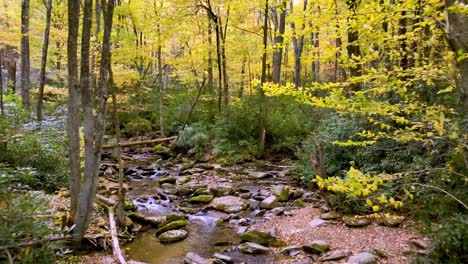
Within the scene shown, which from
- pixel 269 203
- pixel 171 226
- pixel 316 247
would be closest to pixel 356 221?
pixel 316 247

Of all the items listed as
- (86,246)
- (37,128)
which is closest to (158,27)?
(37,128)

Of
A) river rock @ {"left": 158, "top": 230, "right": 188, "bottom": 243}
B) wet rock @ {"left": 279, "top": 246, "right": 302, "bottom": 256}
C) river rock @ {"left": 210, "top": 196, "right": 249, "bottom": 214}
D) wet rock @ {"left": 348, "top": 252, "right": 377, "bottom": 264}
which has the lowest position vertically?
river rock @ {"left": 158, "top": 230, "right": 188, "bottom": 243}

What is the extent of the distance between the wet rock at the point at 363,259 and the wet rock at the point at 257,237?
5.30 ft

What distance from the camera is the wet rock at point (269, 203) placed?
7.23m

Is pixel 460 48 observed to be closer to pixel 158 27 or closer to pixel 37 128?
pixel 37 128

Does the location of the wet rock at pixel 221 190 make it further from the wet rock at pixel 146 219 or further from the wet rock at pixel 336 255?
the wet rock at pixel 336 255

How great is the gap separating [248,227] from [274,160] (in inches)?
209

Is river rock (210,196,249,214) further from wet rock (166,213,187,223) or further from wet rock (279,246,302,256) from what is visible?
wet rock (279,246,302,256)

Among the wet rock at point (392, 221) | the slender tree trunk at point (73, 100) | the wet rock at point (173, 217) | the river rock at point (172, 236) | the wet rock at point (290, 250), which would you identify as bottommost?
the river rock at point (172, 236)

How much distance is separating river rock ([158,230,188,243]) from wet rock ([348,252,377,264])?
3085mm

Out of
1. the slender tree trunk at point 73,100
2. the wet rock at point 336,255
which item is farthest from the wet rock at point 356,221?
the slender tree trunk at point 73,100

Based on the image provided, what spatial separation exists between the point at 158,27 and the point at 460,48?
1266 centimetres

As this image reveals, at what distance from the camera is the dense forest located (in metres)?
2.54

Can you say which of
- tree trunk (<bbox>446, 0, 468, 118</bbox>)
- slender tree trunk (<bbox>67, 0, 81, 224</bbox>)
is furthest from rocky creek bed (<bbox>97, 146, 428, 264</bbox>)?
tree trunk (<bbox>446, 0, 468, 118</bbox>)
